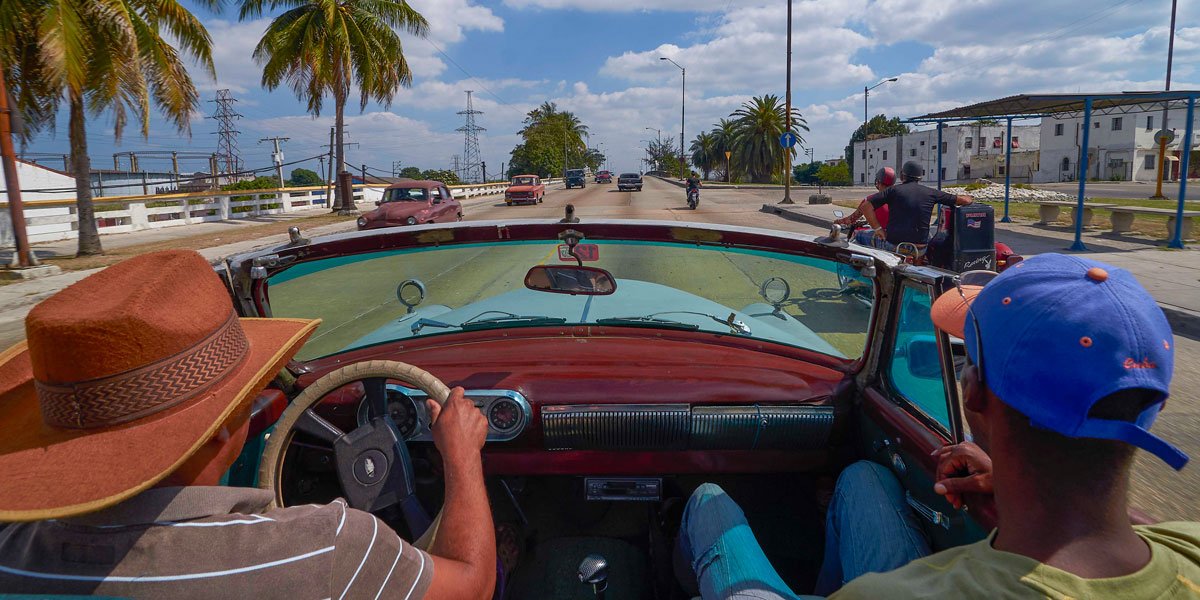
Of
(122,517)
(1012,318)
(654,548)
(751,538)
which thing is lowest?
(654,548)

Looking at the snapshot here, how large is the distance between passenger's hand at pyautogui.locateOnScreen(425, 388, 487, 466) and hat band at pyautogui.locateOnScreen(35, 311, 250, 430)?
58cm

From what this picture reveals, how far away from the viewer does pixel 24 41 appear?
49.0 feet

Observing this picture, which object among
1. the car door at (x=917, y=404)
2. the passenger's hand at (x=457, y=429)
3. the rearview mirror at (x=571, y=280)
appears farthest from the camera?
the rearview mirror at (x=571, y=280)

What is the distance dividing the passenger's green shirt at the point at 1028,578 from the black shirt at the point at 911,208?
7556 mm

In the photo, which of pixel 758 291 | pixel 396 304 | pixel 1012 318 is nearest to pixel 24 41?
pixel 396 304

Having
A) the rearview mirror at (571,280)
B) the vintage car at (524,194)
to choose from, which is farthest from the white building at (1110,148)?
the rearview mirror at (571,280)

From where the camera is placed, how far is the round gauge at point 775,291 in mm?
3160

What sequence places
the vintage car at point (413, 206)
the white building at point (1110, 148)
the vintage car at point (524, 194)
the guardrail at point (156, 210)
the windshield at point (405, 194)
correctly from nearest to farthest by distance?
1. the guardrail at point (156, 210)
2. the vintage car at point (413, 206)
3. the windshield at point (405, 194)
4. the vintage car at point (524, 194)
5. the white building at point (1110, 148)

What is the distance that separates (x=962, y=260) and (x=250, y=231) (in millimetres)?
21998

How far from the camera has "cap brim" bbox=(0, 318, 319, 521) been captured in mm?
1236

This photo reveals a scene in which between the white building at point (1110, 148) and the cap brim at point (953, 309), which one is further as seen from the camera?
the white building at point (1110, 148)

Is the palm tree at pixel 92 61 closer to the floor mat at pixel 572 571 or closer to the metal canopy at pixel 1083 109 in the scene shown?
the floor mat at pixel 572 571

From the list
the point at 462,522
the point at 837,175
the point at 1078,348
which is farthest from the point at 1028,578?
the point at 837,175

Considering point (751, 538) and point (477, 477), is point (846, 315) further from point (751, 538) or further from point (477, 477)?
point (477, 477)
